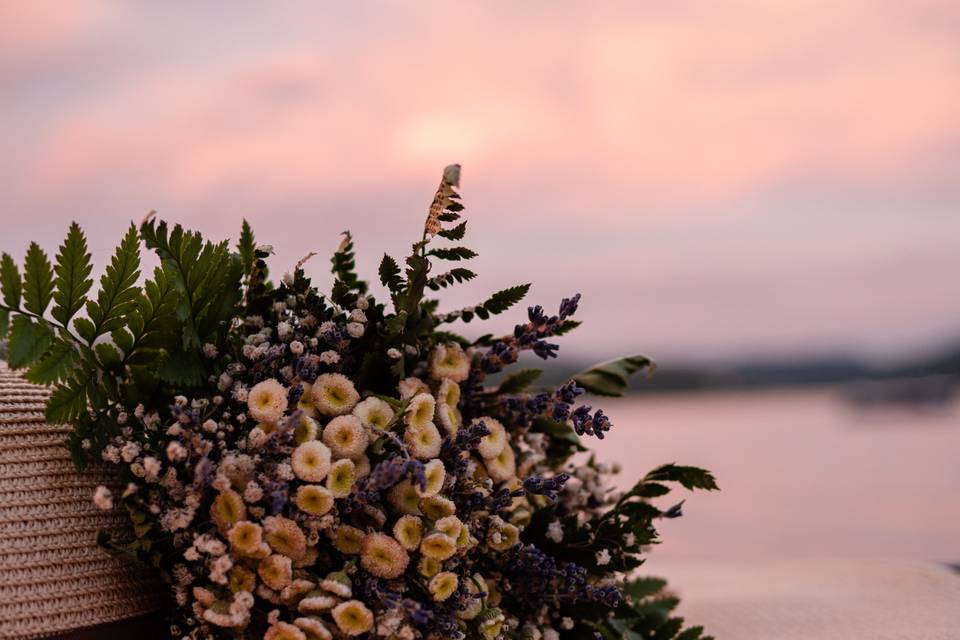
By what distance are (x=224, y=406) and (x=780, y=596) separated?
3.33 ft

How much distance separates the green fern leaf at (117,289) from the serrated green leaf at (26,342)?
0.05 m

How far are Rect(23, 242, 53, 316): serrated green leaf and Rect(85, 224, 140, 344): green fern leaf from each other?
0.04 metres

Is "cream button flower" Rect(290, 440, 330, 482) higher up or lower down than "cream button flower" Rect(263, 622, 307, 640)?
higher up

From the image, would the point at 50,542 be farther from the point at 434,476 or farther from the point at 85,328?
the point at 434,476

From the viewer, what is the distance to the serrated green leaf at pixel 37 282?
0.81 meters

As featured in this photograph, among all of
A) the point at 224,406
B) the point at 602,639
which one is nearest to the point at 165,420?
the point at 224,406

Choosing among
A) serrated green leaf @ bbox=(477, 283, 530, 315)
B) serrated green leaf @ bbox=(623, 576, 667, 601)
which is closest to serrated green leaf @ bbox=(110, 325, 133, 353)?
serrated green leaf @ bbox=(477, 283, 530, 315)

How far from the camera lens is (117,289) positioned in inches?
32.9

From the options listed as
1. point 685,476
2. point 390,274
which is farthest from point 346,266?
point 685,476

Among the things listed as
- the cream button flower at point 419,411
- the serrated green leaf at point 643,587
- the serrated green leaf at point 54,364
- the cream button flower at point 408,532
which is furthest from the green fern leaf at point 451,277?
the serrated green leaf at point 643,587

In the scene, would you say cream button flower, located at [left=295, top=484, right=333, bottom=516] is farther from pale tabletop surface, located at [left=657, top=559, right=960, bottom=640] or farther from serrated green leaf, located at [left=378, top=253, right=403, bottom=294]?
pale tabletop surface, located at [left=657, top=559, right=960, bottom=640]

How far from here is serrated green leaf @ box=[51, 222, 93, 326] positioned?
81cm

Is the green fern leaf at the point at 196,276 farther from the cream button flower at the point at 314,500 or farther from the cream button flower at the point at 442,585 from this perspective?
the cream button flower at the point at 442,585

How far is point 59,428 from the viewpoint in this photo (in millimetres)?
851
